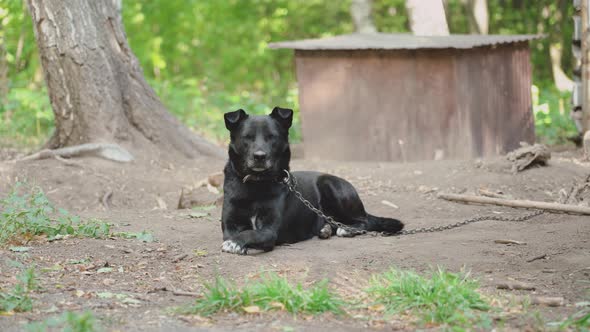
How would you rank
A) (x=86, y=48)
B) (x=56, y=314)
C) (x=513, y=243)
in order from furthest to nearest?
(x=86, y=48) < (x=513, y=243) < (x=56, y=314)

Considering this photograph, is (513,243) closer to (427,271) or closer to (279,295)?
(427,271)

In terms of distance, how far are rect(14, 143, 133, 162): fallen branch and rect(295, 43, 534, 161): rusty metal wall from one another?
2.87 meters

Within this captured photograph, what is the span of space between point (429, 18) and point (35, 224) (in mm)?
10655

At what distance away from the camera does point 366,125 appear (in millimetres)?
12219

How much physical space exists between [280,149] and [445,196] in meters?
3.08

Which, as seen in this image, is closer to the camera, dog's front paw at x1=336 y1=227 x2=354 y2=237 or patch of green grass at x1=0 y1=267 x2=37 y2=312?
patch of green grass at x1=0 y1=267 x2=37 y2=312

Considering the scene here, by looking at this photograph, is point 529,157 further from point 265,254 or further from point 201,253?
point 201,253

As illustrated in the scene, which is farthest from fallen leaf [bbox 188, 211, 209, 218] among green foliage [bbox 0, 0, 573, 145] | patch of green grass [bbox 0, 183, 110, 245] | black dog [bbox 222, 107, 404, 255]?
green foliage [bbox 0, 0, 573, 145]

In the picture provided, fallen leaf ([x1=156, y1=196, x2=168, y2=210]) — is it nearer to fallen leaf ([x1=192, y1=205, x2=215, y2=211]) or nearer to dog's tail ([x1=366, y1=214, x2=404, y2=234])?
fallen leaf ([x1=192, y1=205, x2=215, y2=211])

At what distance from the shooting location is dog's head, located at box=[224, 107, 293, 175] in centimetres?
693

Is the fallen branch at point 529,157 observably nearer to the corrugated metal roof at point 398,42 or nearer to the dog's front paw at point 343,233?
the corrugated metal roof at point 398,42

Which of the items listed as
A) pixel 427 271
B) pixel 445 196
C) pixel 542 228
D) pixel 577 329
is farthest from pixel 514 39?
pixel 577 329

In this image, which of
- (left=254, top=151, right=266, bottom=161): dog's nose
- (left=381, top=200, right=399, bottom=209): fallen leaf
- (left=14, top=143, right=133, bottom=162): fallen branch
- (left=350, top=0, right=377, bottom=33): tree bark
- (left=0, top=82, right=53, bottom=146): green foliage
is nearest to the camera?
(left=254, top=151, right=266, bottom=161): dog's nose

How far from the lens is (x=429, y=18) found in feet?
53.2
